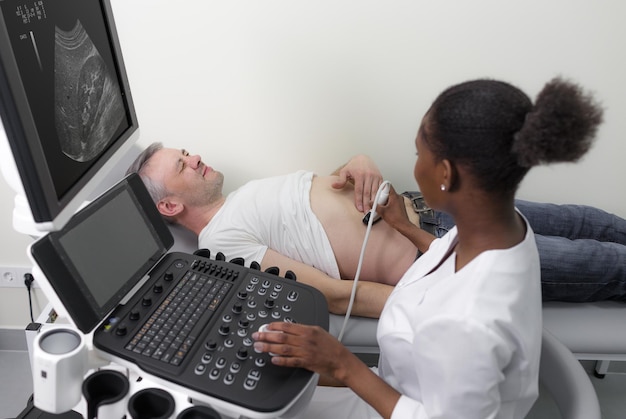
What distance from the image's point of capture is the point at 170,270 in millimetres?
1111

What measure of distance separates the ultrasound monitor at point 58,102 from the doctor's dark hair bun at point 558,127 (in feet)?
2.39

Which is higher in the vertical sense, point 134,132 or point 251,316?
point 134,132

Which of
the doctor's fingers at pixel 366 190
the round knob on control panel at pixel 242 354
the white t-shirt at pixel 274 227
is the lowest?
the white t-shirt at pixel 274 227

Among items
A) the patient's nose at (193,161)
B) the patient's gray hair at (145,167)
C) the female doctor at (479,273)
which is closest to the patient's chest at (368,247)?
the patient's nose at (193,161)

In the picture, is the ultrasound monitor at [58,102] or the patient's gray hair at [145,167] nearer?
the ultrasound monitor at [58,102]

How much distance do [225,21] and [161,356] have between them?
1247 millimetres

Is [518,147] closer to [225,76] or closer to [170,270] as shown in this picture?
[170,270]

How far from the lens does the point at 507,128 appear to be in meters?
0.80

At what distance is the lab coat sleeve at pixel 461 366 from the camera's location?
804 millimetres

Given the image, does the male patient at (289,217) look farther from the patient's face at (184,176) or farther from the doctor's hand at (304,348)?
the doctor's hand at (304,348)

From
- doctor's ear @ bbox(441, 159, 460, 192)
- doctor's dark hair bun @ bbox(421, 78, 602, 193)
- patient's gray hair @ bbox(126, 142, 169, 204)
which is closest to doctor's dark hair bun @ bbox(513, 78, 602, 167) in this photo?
doctor's dark hair bun @ bbox(421, 78, 602, 193)

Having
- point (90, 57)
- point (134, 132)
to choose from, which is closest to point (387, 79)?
point (134, 132)

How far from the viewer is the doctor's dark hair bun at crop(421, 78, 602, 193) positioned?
76 centimetres

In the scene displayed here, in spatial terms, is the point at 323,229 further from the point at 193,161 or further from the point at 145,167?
the point at 145,167
